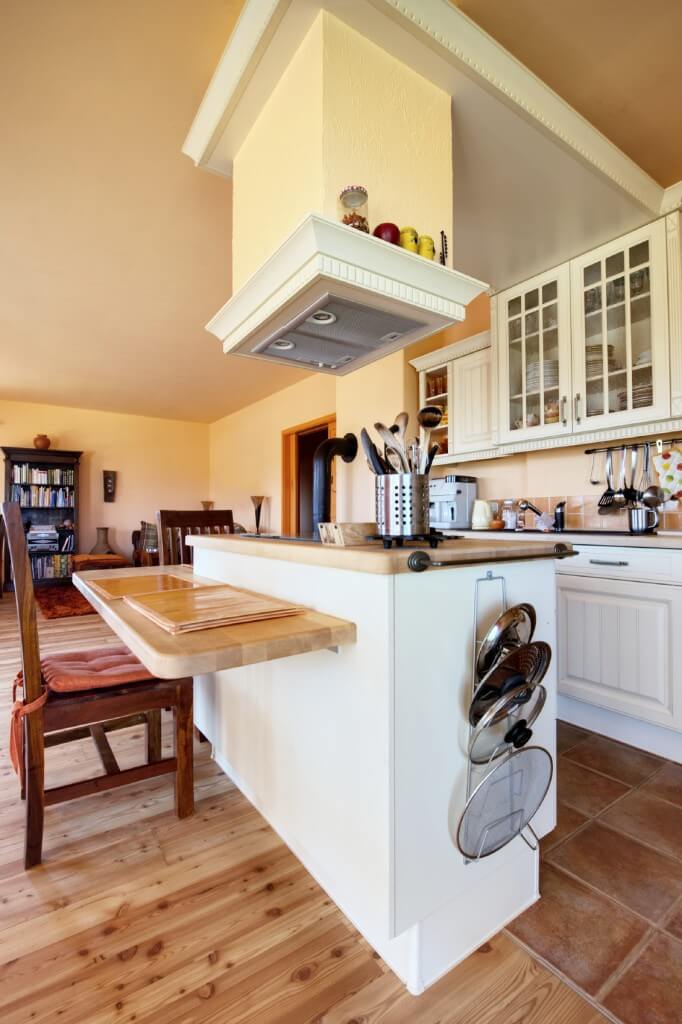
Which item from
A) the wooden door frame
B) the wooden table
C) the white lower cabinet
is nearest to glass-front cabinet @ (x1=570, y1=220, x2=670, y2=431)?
the white lower cabinet

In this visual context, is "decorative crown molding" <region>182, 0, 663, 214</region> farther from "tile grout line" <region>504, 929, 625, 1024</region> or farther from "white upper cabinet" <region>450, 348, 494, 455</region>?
"tile grout line" <region>504, 929, 625, 1024</region>

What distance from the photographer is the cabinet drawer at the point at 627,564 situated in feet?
6.04

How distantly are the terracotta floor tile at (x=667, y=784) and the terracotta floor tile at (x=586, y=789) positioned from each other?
0.29ft

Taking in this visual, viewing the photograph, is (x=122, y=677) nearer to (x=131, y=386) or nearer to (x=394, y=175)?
(x=394, y=175)

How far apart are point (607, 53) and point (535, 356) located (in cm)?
132

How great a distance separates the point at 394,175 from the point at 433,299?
39cm

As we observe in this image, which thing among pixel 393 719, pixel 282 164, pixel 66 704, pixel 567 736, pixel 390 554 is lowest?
pixel 567 736

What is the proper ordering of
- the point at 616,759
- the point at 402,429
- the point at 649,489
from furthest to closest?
the point at 649,489
the point at 616,759
the point at 402,429

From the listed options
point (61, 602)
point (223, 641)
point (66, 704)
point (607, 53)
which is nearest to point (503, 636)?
point (223, 641)

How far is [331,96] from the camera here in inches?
51.6

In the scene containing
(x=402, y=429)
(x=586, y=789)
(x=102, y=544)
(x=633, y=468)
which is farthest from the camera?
(x=102, y=544)

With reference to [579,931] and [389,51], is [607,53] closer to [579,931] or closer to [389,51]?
[389,51]

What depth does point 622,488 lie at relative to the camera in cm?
250

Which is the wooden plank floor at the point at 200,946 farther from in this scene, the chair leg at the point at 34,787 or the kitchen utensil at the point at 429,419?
the kitchen utensil at the point at 429,419
